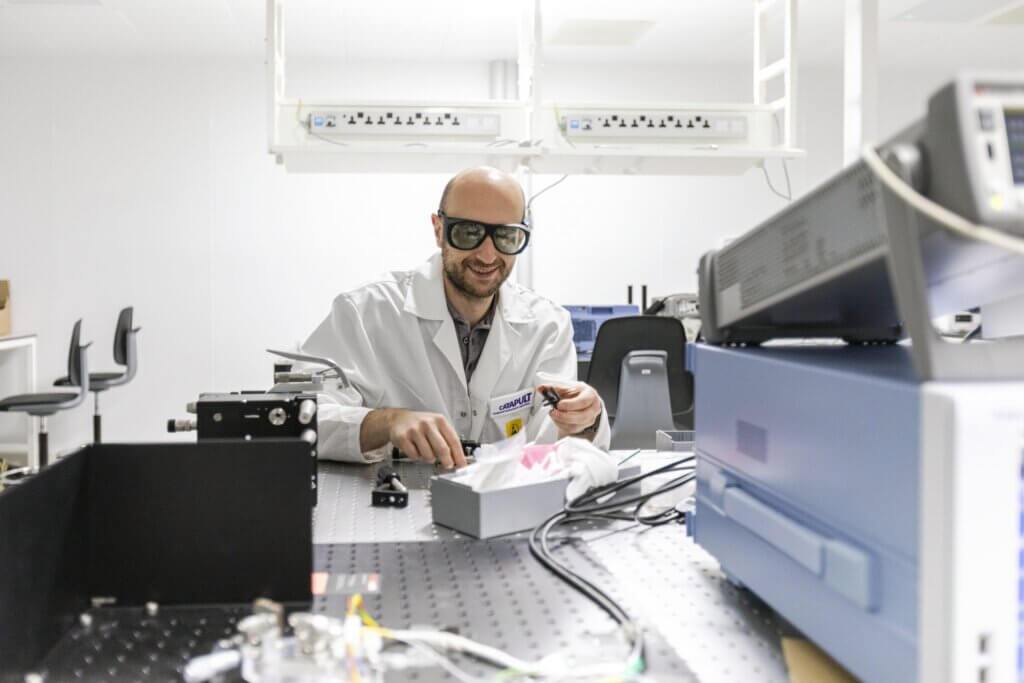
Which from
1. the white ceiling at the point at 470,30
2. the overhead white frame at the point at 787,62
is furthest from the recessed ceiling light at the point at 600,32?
the overhead white frame at the point at 787,62

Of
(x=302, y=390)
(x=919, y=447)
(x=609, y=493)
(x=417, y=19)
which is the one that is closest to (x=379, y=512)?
(x=302, y=390)

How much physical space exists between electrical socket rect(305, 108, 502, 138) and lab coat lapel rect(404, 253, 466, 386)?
1.13m

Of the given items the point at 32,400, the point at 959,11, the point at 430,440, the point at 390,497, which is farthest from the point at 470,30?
the point at 390,497

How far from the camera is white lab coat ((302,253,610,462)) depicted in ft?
6.35

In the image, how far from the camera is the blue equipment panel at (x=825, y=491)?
521 millimetres

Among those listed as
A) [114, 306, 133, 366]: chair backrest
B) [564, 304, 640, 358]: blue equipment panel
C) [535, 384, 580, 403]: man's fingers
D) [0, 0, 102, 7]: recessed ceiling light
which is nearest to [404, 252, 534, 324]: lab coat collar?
[535, 384, 580, 403]: man's fingers

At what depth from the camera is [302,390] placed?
3.85 feet

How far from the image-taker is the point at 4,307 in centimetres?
487

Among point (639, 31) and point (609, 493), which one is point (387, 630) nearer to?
point (609, 493)

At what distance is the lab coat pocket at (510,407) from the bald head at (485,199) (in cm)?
39

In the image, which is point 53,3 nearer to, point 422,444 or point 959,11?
point 422,444

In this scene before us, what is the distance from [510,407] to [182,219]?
3.88 m

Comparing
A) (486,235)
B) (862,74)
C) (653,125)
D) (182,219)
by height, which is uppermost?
(862,74)

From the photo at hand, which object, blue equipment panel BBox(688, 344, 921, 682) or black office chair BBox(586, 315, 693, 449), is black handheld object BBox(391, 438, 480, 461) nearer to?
blue equipment panel BBox(688, 344, 921, 682)
